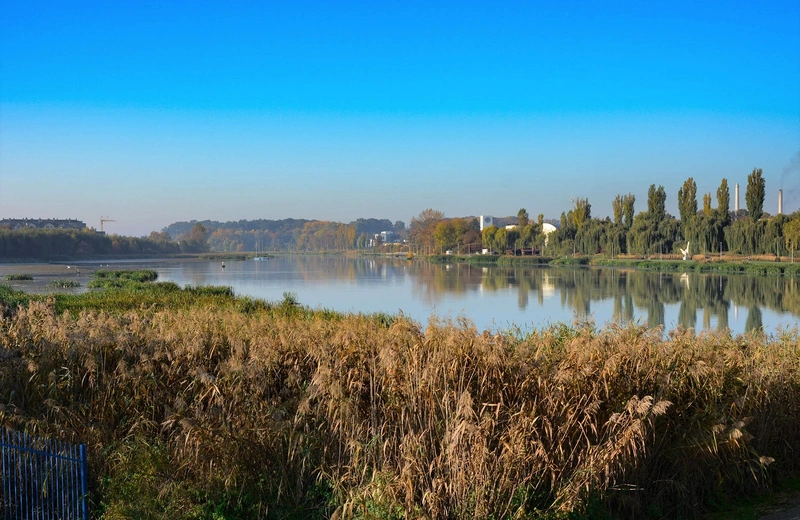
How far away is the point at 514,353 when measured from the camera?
608 centimetres

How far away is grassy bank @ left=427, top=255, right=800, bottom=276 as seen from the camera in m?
48.7

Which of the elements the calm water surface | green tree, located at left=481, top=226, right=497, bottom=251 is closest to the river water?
the calm water surface

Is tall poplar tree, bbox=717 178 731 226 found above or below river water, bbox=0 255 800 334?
above

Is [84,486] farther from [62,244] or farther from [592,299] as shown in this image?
[62,244]

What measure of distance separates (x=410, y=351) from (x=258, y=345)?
1747mm

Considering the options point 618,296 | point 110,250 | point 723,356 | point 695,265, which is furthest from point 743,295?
point 110,250

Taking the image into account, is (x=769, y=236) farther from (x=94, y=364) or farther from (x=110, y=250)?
(x=110, y=250)

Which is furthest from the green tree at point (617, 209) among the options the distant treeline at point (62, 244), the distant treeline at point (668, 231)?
the distant treeline at point (62, 244)

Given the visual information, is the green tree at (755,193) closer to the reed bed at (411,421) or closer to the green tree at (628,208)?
the green tree at (628,208)

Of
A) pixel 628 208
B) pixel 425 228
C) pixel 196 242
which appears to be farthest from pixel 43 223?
pixel 628 208

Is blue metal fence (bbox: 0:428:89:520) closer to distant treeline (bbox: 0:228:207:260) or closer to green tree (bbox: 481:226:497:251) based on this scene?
distant treeline (bbox: 0:228:207:260)

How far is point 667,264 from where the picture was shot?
5778 centimetres

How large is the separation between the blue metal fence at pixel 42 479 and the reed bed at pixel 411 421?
21 centimetres

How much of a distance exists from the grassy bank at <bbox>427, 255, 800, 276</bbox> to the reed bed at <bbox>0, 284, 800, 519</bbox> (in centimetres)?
4672
